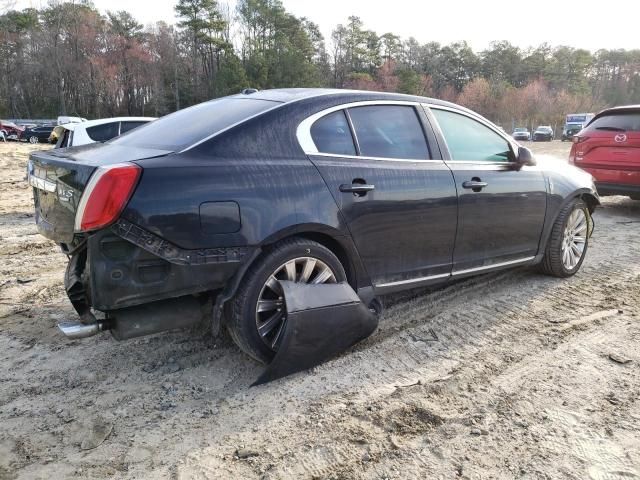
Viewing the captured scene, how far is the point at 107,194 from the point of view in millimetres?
2416

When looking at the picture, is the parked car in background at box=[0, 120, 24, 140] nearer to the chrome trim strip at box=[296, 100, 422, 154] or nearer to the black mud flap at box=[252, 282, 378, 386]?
the chrome trim strip at box=[296, 100, 422, 154]

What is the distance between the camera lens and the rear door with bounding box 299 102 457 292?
10.2ft

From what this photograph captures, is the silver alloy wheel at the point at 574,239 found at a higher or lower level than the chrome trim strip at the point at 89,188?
lower

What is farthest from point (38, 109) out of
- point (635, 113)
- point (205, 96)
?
point (635, 113)

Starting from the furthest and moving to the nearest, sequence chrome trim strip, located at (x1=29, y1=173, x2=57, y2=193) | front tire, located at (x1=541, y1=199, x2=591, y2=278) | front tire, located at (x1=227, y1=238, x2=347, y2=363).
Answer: front tire, located at (x1=541, y1=199, x2=591, y2=278) → chrome trim strip, located at (x1=29, y1=173, x2=57, y2=193) → front tire, located at (x1=227, y1=238, x2=347, y2=363)

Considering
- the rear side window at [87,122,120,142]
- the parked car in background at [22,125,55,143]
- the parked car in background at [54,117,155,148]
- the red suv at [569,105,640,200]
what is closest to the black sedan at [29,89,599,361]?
the red suv at [569,105,640,200]

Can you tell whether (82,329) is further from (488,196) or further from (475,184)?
(488,196)

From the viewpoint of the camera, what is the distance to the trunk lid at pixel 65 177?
262cm

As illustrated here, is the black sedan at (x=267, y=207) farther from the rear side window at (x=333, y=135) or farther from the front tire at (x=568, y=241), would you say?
the front tire at (x=568, y=241)

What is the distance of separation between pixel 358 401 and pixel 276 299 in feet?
2.39

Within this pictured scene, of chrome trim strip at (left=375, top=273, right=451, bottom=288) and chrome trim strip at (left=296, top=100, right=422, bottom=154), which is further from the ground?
chrome trim strip at (left=296, top=100, right=422, bottom=154)

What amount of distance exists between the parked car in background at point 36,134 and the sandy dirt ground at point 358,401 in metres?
32.1

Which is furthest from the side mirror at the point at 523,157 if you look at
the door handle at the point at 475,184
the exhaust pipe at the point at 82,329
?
the exhaust pipe at the point at 82,329

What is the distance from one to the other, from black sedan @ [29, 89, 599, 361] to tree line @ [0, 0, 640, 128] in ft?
164
